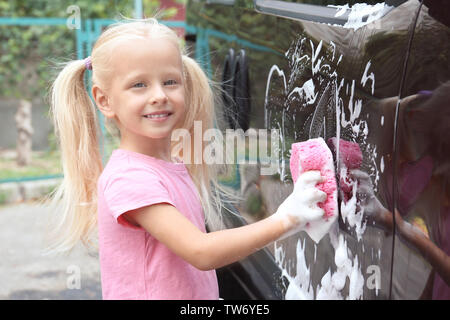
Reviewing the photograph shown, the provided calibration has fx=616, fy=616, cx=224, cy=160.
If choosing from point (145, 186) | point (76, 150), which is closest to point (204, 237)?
point (145, 186)

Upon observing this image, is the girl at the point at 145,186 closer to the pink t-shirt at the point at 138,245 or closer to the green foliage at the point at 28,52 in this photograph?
the pink t-shirt at the point at 138,245

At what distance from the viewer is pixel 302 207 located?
136 cm

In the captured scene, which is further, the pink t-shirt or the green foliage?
the green foliage

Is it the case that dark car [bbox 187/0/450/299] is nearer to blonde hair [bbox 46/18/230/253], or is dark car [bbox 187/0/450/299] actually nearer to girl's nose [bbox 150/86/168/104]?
blonde hair [bbox 46/18/230/253]

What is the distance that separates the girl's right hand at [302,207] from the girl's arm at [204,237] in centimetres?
2

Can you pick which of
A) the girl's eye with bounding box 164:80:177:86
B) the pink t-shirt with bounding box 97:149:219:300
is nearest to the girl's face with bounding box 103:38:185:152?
the girl's eye with bounding box 164:80:177:86

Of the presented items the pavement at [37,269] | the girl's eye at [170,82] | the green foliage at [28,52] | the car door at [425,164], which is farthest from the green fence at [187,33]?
the car door at [425,164]

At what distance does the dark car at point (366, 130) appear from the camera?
1166mm

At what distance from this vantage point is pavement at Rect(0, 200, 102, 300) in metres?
3.58

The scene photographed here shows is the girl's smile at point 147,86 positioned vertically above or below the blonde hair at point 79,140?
above

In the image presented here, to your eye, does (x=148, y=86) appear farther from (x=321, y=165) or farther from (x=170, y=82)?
(x=321, y=165)

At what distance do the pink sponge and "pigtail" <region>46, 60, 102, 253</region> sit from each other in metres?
0.61

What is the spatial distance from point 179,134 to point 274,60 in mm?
450
